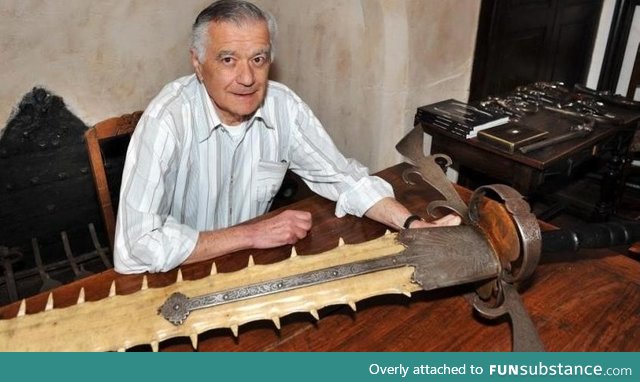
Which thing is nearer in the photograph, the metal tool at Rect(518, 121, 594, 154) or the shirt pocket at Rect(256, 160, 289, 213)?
the shirt pocket at Rect(256, 160, 289, 213)

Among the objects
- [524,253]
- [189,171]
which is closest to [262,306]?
[524,253]

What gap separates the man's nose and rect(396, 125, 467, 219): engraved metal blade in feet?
1.75

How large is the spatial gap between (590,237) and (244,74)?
1.10 m

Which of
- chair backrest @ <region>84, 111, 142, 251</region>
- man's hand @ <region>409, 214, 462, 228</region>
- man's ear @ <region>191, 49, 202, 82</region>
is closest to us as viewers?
man's hand @ <region>409, 214, 462, 228</region>

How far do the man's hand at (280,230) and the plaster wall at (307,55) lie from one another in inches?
42.3

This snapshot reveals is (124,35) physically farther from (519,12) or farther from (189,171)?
(519,12)

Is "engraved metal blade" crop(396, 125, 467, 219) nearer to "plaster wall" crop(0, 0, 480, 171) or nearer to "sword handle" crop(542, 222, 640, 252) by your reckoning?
"sword handle" crop(542, 222, 640, 252)

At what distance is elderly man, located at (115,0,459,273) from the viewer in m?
1.37

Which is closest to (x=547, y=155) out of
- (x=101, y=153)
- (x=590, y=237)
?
(x=590, y=237)

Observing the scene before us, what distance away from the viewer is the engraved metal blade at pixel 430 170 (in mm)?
1272

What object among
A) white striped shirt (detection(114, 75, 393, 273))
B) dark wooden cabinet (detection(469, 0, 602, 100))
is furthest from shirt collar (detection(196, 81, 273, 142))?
dark wooden cabinet (detection(469, 0, 602, 100))

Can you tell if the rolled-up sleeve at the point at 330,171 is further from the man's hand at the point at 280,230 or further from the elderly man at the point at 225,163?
the man's hand at the point at 280,230

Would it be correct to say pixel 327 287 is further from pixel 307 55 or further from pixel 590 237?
pixel 307 55

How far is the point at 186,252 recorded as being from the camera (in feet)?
4.28
